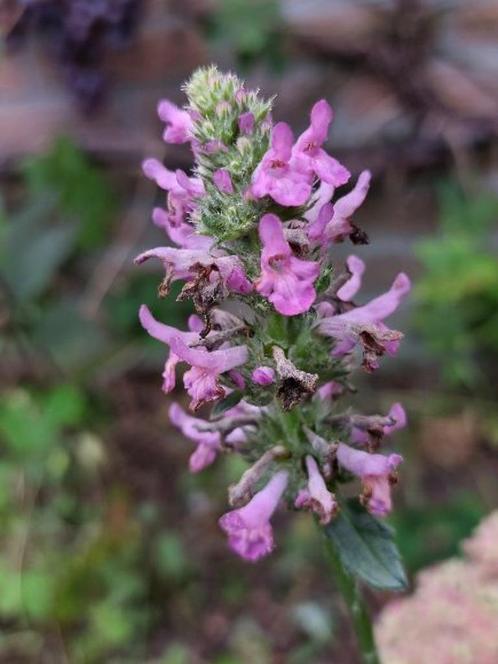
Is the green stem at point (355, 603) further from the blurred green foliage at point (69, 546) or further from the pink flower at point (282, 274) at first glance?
the blurred green foliage at point (69, 546)

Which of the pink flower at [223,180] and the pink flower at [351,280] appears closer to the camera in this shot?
the pink flower at [223,180]

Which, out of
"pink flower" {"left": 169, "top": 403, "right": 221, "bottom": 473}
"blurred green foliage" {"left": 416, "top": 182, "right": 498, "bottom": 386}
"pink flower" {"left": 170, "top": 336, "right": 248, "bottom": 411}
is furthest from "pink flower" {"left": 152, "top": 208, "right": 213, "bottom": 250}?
"blurred green foliage" {"left": 416, "top": 182, "right": 498, "bottom": 386}

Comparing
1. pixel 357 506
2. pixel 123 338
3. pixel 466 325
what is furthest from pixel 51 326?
pixel 357 506

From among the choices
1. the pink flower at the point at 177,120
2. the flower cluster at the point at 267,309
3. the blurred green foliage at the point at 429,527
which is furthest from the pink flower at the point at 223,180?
the blurred green foliage at the point at 429,527

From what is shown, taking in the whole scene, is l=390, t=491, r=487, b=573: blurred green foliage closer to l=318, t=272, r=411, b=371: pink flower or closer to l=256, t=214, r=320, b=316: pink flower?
l=318, t=272, r=411, b=371: pink flower

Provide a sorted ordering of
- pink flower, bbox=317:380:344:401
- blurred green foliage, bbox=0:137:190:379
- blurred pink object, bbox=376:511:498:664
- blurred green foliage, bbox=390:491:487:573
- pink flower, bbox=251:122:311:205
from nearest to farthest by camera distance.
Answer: pink flower, bbox=251:122:311:205, pink flower, bbox=317:380:344:401, blurred pink object, bbox=376:511:498:664, blurred green foliage, bbox=390:491:487:573, blurred green foliage, bbox=0:137:190:379

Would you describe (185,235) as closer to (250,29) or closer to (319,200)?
(319,200)
